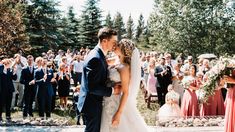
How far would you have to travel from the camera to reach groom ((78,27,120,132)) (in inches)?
199

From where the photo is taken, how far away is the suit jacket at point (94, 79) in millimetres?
5051

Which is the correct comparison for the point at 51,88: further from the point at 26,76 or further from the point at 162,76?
the point at 162,76

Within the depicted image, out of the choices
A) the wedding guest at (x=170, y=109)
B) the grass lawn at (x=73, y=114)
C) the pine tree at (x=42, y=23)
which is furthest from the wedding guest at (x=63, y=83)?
the pine tree at (x=42, y=23)

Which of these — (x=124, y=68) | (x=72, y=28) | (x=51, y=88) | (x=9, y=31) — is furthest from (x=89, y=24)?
(x=124, y=68)

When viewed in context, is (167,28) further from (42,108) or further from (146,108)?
(42,108)

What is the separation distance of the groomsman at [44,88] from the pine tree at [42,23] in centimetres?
2058

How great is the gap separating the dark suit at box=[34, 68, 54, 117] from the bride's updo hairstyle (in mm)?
5963

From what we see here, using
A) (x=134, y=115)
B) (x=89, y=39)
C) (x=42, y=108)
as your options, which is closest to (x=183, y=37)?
Result: (x=89, y=39)

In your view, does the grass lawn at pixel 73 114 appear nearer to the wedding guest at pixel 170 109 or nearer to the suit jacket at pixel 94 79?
the wedding guest at pixel 170 109

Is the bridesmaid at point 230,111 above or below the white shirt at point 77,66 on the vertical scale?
below

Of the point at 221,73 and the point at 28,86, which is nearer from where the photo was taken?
the point at 221,73

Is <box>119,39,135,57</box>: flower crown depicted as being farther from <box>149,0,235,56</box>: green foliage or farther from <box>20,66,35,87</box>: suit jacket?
<box>149,0,235,56</box>: green foliage

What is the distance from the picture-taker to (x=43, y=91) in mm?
11297

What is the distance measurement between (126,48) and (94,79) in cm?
66
